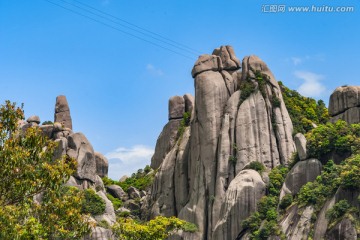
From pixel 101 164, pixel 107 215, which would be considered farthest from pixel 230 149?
pixel 101 164

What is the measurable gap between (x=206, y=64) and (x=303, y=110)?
14.6 meters

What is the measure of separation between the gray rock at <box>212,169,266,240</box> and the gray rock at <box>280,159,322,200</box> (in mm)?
4284

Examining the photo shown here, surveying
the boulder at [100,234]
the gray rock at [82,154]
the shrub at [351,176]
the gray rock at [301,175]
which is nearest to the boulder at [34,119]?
the gray rock at [82,154]

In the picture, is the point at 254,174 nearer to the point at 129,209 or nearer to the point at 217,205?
the point at 217,205

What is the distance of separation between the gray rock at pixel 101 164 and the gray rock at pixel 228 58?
31.3 meters

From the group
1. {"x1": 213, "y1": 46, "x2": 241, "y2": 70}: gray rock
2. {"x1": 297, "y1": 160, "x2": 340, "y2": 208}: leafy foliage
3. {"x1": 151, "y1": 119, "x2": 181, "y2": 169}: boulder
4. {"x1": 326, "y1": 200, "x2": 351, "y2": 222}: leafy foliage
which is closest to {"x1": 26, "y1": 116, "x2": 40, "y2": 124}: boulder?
{"x1": 151, "y1": 119, "x2": 181, "y2": 169}: boulder

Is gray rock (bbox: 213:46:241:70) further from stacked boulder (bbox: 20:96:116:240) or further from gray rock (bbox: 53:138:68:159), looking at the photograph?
gray rock (bbox: 53:138:68:159)

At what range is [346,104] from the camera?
65125 millimetres

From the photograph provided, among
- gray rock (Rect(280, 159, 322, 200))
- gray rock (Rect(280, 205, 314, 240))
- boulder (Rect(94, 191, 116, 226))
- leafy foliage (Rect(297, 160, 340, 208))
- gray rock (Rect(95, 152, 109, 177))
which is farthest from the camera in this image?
gray rock (Rect(95, 152, 109, 177))

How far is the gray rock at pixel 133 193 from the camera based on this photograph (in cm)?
8975

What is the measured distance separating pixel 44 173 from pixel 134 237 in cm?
2579

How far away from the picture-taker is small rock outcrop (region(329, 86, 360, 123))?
211 ft

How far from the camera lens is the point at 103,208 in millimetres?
73375

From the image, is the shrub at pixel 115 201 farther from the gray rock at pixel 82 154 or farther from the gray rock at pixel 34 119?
the gray rock at pixel 34 119
